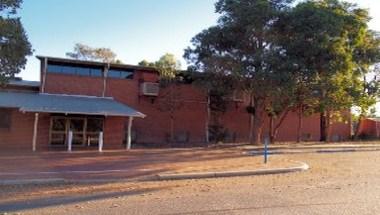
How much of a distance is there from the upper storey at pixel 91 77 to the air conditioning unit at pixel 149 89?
355 millimetres

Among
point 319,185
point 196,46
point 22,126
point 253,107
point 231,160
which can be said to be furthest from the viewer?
point 253,107

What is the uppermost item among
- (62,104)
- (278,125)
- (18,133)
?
(62,104)

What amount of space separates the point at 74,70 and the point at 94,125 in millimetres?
4038

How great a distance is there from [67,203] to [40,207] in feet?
2.27

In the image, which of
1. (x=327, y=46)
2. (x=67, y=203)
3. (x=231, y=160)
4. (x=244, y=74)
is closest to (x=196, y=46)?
(x=244, y=74)

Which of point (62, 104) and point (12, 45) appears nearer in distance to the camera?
point (12, 45)

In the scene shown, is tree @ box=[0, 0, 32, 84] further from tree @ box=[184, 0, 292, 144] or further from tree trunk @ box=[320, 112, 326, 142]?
tree trunk @ box=[320, 112, 326, 142]

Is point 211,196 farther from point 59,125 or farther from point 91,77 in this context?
point 91,77

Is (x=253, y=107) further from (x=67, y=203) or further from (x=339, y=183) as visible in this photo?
(x=67, y=203)

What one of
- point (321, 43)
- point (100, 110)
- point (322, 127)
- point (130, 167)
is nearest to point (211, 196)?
point (130, 167)

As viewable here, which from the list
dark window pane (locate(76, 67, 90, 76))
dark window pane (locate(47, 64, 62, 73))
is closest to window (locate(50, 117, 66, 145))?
dark window pane (locate(47, 64, 62, 73))

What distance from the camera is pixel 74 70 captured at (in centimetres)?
3281

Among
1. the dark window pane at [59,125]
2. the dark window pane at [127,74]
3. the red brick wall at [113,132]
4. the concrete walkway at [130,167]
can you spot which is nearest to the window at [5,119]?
the dark window pane at [59,125]

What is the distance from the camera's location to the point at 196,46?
33969mm
